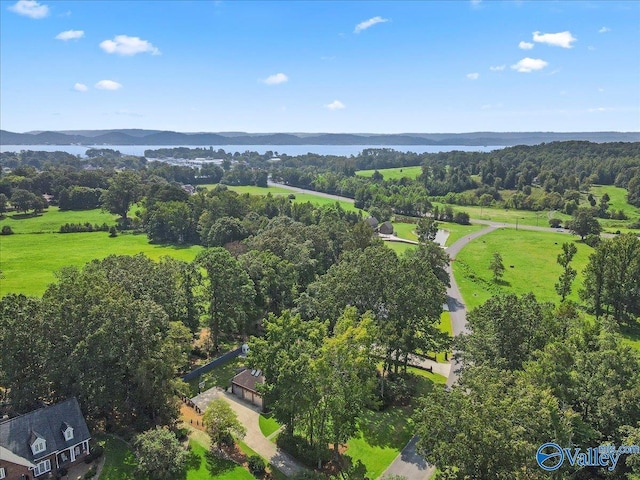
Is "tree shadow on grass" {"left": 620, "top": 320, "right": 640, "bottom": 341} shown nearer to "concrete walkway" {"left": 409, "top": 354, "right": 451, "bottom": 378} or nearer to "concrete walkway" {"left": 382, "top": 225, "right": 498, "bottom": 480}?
"concrete walkway" {"left": 382, "top": 225, "right": 498, "bottom": 480}

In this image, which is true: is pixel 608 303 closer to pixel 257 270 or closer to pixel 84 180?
pixel 257 270

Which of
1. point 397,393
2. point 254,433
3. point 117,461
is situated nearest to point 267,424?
point 254,433

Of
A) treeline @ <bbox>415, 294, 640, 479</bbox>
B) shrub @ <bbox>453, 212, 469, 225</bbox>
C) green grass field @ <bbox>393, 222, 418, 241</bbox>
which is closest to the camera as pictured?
treeline @ <bbox>415, 294, 640, 479</bbox>

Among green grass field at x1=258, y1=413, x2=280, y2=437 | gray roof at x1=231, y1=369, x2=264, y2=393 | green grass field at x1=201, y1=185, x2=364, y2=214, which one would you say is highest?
green grass field at x1=201, y1=185, x2=364, y2=214

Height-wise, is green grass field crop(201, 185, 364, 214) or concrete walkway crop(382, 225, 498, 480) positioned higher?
green grass field crop(201, 185, 364, 214)

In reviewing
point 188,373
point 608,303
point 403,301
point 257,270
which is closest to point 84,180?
point 257,270

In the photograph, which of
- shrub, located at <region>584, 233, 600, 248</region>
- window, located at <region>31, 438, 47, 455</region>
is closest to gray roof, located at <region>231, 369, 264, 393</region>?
window, located at <region>31, 438, 47, 455</region>

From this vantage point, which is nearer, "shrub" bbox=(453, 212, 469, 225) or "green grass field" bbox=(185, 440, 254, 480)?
"green grass field" bbox=(185, 440, 254, 480)

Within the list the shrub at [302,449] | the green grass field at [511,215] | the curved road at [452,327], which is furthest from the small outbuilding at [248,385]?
the green grass field at [511,215]
